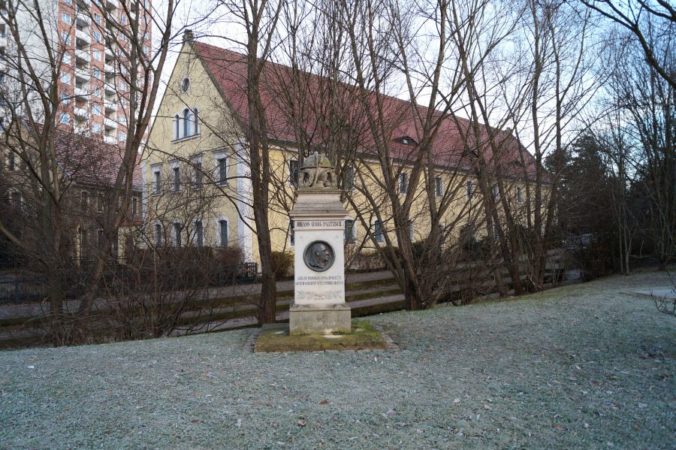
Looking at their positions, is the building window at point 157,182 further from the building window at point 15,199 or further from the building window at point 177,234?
the building window at point 15,199

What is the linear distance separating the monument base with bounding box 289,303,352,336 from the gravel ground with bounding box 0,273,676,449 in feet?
2.74

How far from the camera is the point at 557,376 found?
557cm

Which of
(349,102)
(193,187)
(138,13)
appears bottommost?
(193,187)

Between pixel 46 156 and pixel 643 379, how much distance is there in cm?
1279

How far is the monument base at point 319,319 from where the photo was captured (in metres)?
7.71

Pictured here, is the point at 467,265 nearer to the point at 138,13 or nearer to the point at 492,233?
the point at 492,233

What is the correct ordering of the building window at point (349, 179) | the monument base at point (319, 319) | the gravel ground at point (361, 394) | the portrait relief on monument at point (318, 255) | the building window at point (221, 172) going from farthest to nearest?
1. the building window at point (349, 179)
2. the building window at point (221, 172)
3. the portrait relief on monument at point (318, 255)
4. the monument base at point (319, 319)
5. the gravel ground at point (361, 394)

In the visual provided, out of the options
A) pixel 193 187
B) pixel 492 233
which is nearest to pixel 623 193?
pixel 492 233

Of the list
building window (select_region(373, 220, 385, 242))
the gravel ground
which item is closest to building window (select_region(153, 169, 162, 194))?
building window (select_region(373, 220, 385, 242))

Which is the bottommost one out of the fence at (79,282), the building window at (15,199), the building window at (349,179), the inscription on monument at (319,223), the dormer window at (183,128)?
the fence at (79,282)

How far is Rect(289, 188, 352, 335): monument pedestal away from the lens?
304 inches

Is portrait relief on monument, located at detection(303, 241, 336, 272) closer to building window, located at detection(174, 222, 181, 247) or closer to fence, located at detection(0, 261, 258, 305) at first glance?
fence, located at detection(0, 261, 258, 305)

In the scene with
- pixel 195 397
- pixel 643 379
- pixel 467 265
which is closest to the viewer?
pixel 195 397

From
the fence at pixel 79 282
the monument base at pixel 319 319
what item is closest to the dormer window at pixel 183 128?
the fence at pixel 79 282
